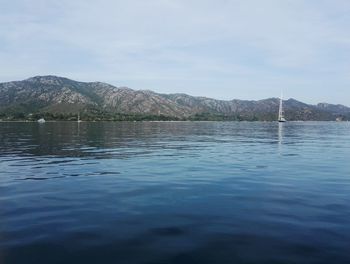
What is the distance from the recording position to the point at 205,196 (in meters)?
24.9

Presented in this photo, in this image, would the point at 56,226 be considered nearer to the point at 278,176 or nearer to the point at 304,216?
the point at 304,216

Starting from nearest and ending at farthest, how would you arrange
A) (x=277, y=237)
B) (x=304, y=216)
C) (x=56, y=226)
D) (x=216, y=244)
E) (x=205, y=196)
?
(x=216, y=244) < (x=277, y=237) < (x=56, y=226) < (x=304, y=216) < (x=205, y=196)

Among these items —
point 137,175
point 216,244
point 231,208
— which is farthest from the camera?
point 137,175

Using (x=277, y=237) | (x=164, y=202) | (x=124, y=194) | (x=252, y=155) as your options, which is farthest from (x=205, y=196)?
(x=252, y=155)

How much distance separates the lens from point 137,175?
1324 inches

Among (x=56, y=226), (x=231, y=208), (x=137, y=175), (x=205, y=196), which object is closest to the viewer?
(x=56, y=226)

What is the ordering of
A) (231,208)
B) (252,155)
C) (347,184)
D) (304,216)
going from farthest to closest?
1. (252,155)
2. (347,184)
3. (231,208)
4. (304,216)

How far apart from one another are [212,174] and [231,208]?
12.9 meters

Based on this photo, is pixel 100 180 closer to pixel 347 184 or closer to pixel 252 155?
pixel 347 184

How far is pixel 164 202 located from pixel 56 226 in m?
6.98

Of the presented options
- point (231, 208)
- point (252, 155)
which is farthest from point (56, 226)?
point (252, 155)

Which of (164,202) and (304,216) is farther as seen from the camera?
(164,202)

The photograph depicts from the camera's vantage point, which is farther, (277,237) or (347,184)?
(347,184)

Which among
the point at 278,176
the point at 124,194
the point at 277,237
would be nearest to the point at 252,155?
the point at 278,176
